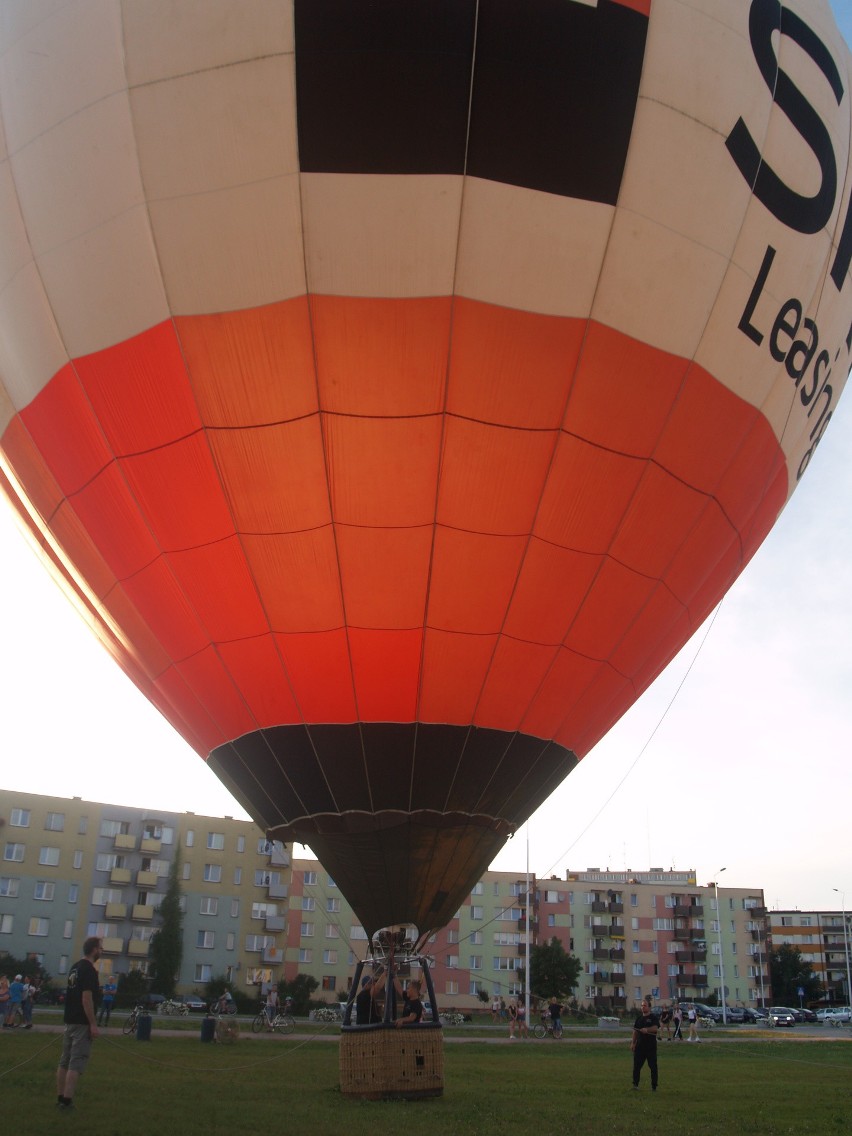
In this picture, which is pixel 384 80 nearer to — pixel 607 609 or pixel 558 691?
pixel 607 609

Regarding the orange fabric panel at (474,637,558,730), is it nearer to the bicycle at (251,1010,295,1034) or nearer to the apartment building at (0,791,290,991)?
the bicycle at (251,1010,295,1034)

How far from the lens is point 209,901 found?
160 feet

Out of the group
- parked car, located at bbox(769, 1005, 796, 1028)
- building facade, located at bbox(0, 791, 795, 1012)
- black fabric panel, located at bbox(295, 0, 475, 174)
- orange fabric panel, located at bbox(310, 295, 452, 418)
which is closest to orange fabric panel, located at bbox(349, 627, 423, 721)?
orange fabric panel, located at bbox(310, 295, 452, 418)

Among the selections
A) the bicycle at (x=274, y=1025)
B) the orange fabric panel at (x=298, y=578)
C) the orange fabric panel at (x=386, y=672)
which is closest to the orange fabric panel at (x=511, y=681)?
the orange fabric panel at (x=386, y=672)

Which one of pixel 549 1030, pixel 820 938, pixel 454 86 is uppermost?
pixel 454 86

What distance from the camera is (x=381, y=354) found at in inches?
266

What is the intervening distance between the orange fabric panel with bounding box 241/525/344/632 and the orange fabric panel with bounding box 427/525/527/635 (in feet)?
2.31

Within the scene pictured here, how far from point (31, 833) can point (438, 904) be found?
135ft

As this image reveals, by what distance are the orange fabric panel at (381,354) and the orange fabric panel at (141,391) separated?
992mm

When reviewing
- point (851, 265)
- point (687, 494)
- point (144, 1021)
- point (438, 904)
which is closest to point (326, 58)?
point (687, 494)

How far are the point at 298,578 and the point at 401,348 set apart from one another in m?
1.73

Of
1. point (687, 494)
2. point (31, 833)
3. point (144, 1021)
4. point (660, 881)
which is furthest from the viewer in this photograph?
point (660, 881)

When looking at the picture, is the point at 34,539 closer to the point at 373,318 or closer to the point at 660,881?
the point at 373,318

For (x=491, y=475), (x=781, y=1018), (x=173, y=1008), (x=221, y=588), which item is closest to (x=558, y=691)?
(x=491, y=475)
